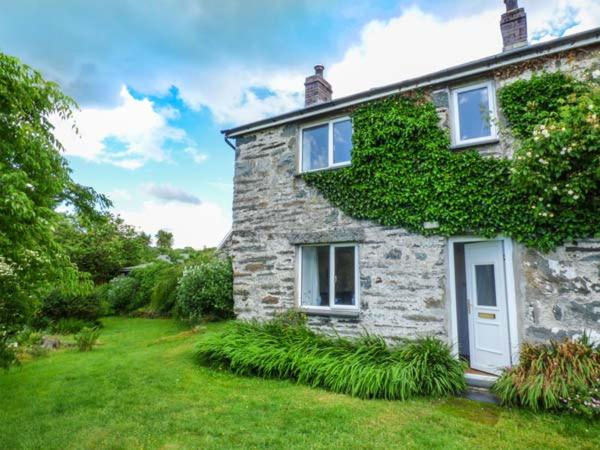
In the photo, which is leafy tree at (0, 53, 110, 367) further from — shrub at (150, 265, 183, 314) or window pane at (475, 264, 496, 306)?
shrub at (150, 265, 183, 314)

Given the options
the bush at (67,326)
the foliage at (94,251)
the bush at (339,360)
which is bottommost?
the bush at (67,326)

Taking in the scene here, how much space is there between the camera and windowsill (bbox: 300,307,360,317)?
7358 millimetres

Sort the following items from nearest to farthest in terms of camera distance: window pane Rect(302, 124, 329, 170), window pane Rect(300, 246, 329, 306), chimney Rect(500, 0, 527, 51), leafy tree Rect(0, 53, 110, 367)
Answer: leafy tree Rect(0, 53, 110, 367)
chimney Rect(500, 0, 527, 51)
window pane Rect(300, 246, 329, 306)
window pane Rect(302, 124, 329, 170)

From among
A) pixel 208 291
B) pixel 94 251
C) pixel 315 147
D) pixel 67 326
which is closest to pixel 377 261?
pixel 315 147

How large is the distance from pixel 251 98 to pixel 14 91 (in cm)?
928

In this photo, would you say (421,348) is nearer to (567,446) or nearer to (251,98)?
(567,446)

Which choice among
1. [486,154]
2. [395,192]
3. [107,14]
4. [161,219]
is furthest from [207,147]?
[161,219]

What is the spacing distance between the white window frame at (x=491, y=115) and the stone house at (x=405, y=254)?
0.02 metres

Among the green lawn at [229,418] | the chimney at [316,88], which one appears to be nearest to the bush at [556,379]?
the green lawn at [229,418]

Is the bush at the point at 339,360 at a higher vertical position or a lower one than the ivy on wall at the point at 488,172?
lower

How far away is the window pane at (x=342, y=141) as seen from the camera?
8133 mm

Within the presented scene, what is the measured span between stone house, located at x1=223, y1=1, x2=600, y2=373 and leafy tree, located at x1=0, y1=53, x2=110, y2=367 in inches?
196

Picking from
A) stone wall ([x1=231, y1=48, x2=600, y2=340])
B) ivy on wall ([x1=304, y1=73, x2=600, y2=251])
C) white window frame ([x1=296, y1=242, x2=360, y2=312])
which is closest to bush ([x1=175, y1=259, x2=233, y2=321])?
stone wall ([x1=231, y1=48, x2=600, y2=340])

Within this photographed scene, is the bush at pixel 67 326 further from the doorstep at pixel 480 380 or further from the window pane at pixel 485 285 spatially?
the window pane at pixel 485 285
